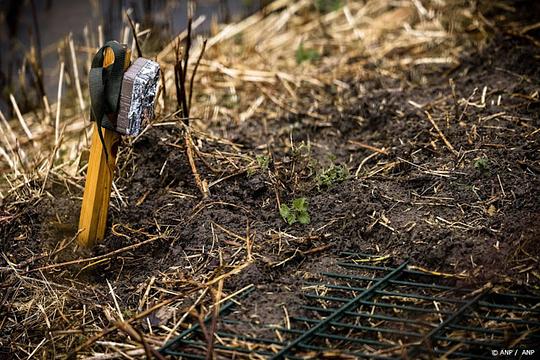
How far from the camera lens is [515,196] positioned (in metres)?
3.09

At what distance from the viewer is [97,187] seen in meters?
3.02

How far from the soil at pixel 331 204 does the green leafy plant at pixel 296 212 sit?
0.10 ft

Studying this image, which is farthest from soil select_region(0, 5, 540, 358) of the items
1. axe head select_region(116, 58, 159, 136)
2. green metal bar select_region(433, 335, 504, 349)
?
axe head select_region(116, 58, 159, 136)

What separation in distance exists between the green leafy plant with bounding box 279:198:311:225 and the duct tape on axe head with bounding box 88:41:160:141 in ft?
2.47

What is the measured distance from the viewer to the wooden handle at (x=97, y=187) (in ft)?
9.65

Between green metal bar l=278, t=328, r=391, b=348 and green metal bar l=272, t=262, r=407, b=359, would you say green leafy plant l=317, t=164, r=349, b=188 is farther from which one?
green metal bar l=278, t=328, r=391, b=348

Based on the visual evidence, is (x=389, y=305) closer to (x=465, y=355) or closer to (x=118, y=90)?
(x=465, y=355)

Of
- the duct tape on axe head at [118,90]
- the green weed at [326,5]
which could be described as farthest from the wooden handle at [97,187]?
the green weed at [326,5]

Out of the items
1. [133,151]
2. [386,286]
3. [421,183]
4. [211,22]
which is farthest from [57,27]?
[386,286]

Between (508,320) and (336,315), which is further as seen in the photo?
(336,315)

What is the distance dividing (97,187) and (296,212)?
0.86m

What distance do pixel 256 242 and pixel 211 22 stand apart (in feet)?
10.5

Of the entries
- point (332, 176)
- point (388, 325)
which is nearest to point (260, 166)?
point (332, 176)

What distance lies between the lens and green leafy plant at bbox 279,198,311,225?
10.4 feet
